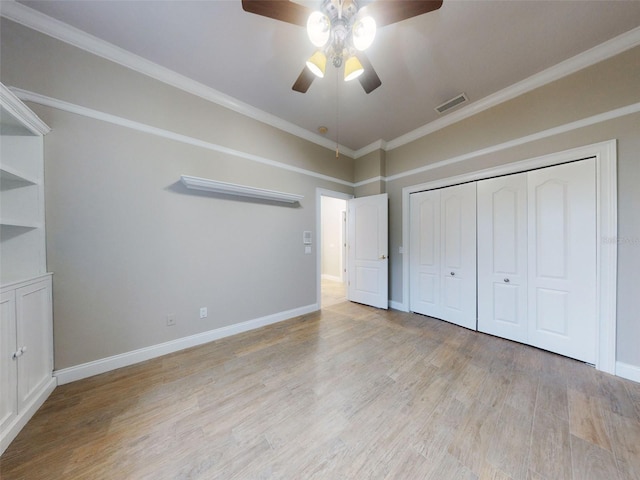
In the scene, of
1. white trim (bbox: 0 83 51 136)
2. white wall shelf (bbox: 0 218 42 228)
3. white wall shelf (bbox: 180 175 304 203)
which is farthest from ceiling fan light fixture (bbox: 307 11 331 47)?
white wall shelf (bbox: 0 218 42 228)

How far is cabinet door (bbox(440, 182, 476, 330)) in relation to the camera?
9.80 feet

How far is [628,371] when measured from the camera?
6.34ft

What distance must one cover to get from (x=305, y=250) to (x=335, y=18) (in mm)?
2772

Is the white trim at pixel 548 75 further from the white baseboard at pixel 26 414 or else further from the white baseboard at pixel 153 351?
the white baseboard at pixel 26 414

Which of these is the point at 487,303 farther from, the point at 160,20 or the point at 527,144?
the point at 160,20

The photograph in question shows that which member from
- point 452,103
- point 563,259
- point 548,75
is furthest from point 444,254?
point 548,75

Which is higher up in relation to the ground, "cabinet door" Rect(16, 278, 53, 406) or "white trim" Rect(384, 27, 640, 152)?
"white trim" Rect(384, 27, 640, 152)

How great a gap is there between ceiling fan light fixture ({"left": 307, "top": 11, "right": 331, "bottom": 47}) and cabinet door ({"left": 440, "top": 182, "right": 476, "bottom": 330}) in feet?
8.80

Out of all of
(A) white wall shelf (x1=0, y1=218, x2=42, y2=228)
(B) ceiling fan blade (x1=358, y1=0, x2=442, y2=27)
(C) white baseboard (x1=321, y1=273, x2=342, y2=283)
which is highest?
(B) ceiling fan blade (x1=358, y1=0, x2=442, y2=27)

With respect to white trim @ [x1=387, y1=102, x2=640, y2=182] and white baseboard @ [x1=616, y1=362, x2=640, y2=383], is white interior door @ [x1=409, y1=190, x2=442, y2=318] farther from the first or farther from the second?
white baseboard @ [x1=616, y1=362, x2=640, y2=383]

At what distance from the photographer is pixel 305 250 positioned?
3605 millimetres

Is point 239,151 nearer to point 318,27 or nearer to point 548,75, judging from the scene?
point 318,27

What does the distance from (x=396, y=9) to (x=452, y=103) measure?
6.53ft

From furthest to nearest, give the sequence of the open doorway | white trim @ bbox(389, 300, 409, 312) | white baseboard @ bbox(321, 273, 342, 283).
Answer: white baseboard @ bbox(321, 273, 342, 283)
the open doorway
white trim @ bbox(389, 300, 409, 312)
